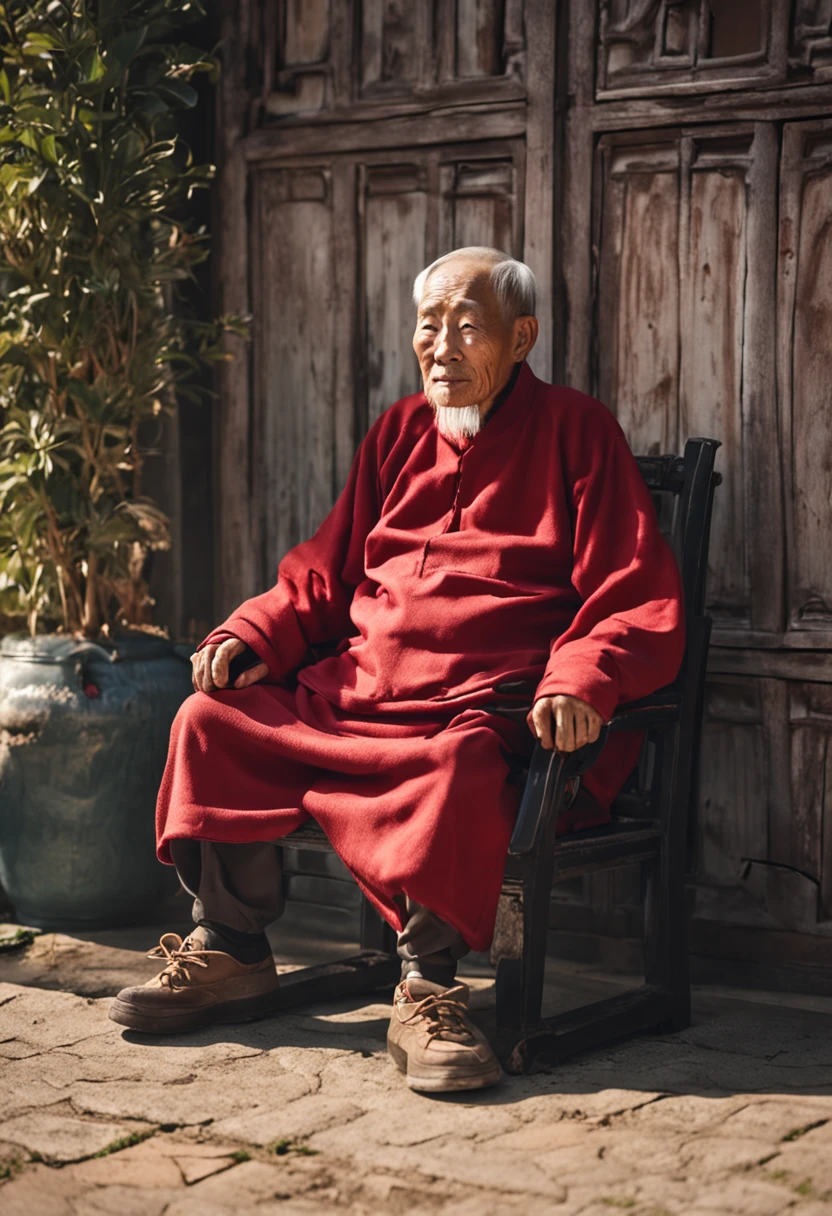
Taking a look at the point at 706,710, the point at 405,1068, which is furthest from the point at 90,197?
the point at 405,1068

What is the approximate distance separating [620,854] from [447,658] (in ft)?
1.97

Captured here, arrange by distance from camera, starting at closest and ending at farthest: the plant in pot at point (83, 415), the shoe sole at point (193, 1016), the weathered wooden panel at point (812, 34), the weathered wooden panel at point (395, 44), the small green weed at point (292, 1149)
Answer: the small green weed at point (292, 1149), the shoe sole at point (193, 1016), the weathered wooden panel at point (812, 34), the plant in pot at point (83, 415), the weathered wooden panel at point (395, 44)

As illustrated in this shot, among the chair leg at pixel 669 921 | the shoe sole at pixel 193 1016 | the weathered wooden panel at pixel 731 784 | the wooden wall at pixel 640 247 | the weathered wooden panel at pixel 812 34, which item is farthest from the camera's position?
the weathered wooden panel at pixel 731 784

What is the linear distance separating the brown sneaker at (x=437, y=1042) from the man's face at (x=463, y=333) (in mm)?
1407

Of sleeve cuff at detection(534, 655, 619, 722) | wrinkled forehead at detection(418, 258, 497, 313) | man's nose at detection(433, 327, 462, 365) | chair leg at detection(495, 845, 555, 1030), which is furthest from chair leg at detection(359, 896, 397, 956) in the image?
wrinkled forehead at detection(418, 258, 497, 313)

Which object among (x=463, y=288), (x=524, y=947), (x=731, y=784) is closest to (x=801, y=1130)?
(x=524, y=947)

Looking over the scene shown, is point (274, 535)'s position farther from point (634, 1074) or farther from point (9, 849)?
point (634, 1074)

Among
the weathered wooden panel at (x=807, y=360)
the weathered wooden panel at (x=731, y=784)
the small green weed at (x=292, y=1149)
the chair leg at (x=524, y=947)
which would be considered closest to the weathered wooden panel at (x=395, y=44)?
the weathered wooden panel at (x=807, y=360)

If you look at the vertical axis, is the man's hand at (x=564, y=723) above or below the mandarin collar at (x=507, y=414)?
below

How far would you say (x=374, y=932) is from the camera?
4000 mm

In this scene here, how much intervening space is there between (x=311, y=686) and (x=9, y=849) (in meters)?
1.24

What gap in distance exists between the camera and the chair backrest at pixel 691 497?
363 centimetres

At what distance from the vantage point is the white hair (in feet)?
12.0

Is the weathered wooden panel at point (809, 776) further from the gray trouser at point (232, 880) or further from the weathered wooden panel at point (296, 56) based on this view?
the weathered wooden panel at point (296, 56)
